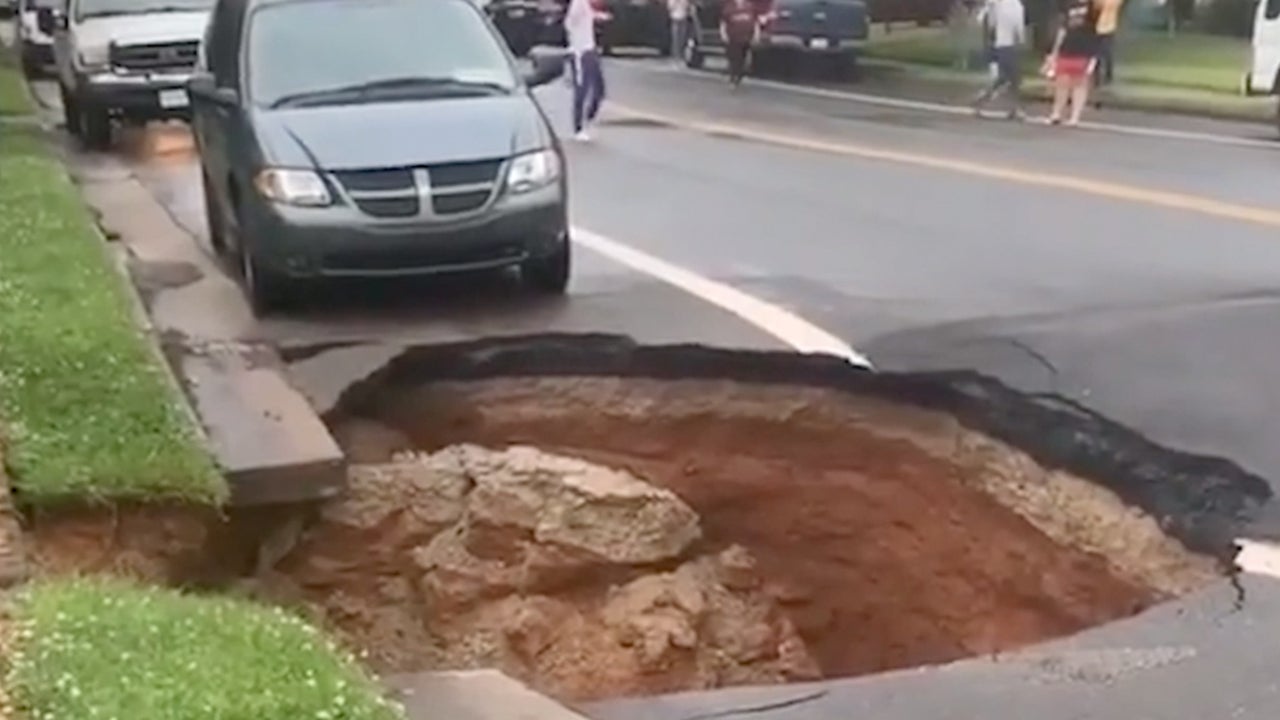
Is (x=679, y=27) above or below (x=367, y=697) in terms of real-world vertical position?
below

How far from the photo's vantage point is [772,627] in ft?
31.3

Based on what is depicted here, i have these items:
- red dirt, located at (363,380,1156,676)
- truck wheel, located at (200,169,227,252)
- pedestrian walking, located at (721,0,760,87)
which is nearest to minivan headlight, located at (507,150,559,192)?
red dirt, located at (363,380,1156,676)

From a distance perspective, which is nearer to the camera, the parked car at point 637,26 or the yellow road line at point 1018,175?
the yellow road line at point 1018,175

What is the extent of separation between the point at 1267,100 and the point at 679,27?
1681 cm

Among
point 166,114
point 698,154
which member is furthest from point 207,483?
point 166,114

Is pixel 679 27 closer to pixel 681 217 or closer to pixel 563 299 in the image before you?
pixel 681 217

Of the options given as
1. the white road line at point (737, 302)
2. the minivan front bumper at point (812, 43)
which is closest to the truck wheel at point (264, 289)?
the white road line at point (737, 302)

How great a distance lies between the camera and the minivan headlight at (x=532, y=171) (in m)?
11.9

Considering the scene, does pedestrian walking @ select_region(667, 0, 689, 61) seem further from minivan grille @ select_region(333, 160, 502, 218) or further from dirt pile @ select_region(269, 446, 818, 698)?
dirt pile @ select_region(269, 446, 818, 698)

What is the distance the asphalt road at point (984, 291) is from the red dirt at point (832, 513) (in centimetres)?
65

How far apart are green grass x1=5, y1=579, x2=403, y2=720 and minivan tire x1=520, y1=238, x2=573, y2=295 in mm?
6034

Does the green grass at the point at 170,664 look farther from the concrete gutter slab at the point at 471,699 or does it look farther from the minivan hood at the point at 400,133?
the minivan hood at the point at 400,133

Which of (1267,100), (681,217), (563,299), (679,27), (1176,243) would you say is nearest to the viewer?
(563,299)

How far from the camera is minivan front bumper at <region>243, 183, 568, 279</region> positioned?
1159 centimetres
